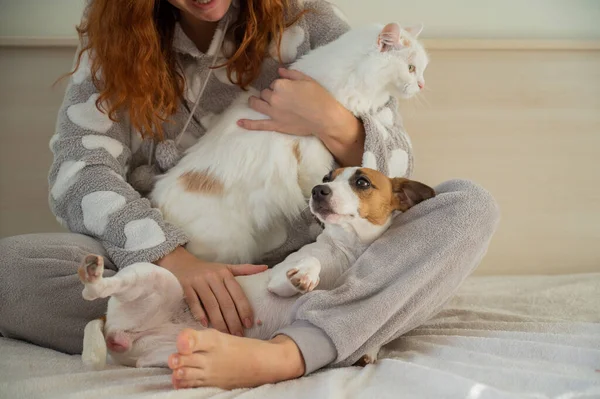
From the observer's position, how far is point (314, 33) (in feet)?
4.97

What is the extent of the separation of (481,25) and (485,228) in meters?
1.03

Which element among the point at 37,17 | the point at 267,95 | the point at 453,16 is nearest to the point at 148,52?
the point at 267,95

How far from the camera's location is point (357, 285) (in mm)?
1048

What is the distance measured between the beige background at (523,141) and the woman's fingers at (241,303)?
0.93 metres

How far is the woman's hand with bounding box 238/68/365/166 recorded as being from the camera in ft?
4.41

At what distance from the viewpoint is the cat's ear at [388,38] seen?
54.0 inches

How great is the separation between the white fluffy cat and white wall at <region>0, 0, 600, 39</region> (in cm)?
49

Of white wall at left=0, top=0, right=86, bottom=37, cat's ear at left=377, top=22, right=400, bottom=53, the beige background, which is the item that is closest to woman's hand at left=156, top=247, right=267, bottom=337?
cat's ear at left=377, top=22, right=400, bottom=53

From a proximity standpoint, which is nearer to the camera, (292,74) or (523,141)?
(292,74)

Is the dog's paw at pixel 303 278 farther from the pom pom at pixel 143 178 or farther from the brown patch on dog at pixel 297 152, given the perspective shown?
the pom pom at pixel 143 178

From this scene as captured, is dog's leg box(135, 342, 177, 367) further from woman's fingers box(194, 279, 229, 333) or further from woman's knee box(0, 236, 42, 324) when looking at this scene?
woman's knee box(0, 236, 42, 324)

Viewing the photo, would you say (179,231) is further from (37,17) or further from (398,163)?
(37,17)

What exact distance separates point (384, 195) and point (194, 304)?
41 centimetres

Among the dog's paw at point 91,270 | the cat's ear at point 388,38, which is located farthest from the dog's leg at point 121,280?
the cat's ear at point 388,38
